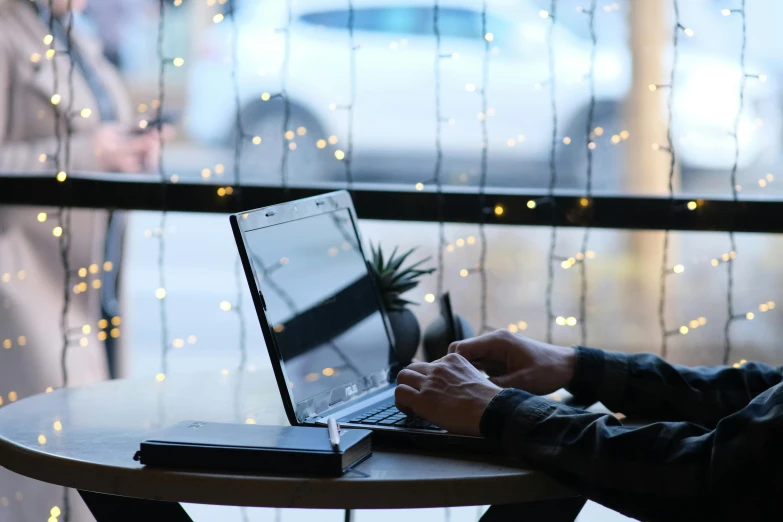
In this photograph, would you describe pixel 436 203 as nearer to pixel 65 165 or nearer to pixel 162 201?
pixel 162 201

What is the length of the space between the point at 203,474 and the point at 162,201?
118 centimetres

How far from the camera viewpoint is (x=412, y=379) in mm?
1160

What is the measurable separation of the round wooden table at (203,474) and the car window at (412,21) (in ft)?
3.31

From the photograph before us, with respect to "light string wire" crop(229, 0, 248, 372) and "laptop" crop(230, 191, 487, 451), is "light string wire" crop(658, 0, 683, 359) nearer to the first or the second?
"laptop" crop(230, 191, 487, 451)

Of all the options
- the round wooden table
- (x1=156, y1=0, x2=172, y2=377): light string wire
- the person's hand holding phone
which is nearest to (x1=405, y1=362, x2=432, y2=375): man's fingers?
the round wooden table

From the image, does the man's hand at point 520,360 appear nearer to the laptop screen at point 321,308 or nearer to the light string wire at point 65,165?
the laptop screen at point 321,308

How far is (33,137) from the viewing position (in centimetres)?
217

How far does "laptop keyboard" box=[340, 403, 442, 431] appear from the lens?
3.74 feet

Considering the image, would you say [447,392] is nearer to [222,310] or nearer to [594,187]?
[594,187]

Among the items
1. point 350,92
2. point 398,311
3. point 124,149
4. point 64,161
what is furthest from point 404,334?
point 64,161

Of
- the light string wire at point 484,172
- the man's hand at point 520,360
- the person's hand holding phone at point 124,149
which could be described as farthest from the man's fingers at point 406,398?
the person's hand holding phone at point 124,149

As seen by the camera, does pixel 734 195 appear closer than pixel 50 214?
Yes

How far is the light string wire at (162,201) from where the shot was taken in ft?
6.82

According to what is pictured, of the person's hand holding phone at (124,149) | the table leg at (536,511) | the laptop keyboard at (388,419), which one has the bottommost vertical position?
the table leg at (536,511)
